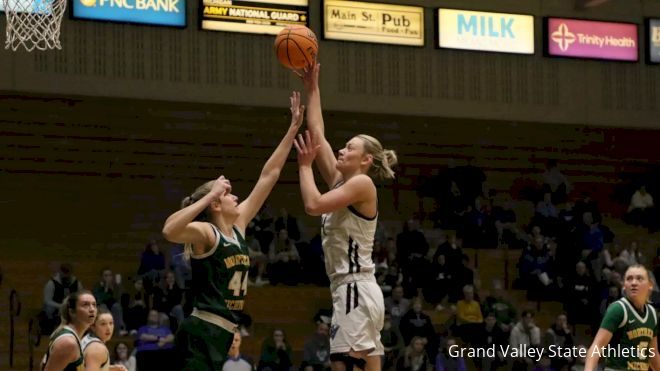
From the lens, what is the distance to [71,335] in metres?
7.16

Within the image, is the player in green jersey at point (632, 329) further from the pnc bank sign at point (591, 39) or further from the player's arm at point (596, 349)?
the pnc bank sign at point (591, 39)

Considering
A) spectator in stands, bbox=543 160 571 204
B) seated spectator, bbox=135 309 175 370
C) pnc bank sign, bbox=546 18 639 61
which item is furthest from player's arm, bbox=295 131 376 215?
spectator in stands, bbox=543 160 571 204

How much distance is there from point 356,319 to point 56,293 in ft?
32.3

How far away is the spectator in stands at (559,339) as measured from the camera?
17484 millimetres

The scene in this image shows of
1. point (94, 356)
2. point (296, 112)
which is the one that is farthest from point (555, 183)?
point (296, 112)

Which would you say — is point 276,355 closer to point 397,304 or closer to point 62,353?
point 397,304

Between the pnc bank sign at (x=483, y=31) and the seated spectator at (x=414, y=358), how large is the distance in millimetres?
6235

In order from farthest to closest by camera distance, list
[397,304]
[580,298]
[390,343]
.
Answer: [580,298] → [397,304] → [390,343]

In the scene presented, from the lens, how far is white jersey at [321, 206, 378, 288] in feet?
21.8

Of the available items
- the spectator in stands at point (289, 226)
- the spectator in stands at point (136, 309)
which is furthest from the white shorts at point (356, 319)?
the spectator in stands at point (289, 226)

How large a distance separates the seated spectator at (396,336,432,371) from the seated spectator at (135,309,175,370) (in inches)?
133

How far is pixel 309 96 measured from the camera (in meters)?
7.11

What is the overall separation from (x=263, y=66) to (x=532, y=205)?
21.5 feet

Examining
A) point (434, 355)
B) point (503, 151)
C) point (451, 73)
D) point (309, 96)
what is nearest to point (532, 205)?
point (503, 151)
